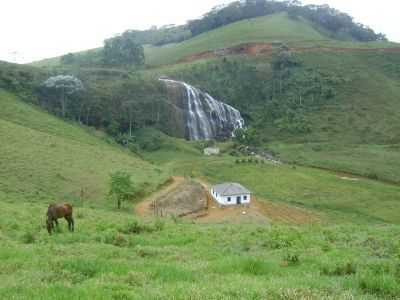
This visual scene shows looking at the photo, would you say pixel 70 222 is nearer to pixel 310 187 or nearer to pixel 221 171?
pixel 310 187

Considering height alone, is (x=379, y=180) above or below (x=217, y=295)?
below

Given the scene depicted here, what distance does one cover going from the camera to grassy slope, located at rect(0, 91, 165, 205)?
42031 millimetres

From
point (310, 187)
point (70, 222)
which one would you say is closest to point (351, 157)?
point (310, 187)

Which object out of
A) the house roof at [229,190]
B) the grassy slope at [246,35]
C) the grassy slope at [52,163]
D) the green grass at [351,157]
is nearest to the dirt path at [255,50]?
the grassy slope at [246,35]

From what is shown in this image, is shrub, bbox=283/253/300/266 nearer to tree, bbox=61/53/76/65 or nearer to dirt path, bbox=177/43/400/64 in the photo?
dirt path, bbox=177/43/400/64

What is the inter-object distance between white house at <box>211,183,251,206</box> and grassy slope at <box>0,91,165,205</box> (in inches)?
267

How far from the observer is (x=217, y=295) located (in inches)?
288

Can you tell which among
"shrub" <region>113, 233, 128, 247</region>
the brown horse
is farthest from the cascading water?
"shrub" <region>113, 233, 128, 247</region>

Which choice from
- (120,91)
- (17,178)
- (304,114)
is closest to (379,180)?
(304,114)

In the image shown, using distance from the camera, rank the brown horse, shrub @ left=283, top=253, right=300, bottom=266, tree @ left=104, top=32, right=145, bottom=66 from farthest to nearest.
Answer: tree @ left=104, top=32, right=145, bottom=66, the brown horse, shrub @ left=283, top=253, right=300, bottom=266

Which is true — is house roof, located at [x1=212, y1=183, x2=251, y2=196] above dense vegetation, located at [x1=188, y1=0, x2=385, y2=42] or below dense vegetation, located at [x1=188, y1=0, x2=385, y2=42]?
below

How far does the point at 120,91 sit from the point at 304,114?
3780cm

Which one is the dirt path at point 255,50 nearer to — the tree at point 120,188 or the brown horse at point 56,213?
the tree at point 120,188

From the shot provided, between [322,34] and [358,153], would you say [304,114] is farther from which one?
[322,34]
